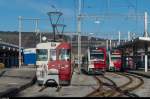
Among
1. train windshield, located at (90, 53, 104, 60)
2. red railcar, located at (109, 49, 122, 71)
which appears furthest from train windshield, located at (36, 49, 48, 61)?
red railcar, located at (109, 49, 122, 71)

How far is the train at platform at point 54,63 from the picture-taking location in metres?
→ 29.7

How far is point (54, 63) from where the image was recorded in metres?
29.7

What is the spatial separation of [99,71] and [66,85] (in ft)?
76.7

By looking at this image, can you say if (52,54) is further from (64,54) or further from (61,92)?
(61,92)

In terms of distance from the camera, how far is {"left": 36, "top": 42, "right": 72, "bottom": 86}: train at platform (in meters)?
29.7

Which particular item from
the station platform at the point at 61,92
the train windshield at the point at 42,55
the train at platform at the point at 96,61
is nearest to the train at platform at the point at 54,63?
the train windshield at the point at 42,55

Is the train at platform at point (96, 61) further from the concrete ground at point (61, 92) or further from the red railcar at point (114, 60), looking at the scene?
the concrete ground at point (61, 92)

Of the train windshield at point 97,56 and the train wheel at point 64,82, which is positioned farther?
the train windshield at point 97,56

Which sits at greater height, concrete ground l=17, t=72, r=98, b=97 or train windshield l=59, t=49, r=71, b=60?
train windshield l=59, t=49, r=71, b=60

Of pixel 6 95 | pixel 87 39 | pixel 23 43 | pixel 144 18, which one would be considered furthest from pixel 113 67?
pixel 23 43

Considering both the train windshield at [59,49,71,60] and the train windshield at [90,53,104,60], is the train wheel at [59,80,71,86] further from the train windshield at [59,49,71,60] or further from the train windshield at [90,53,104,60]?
the train windshield at [90,53,104,60]

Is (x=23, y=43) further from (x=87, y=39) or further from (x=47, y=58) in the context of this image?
(x=47, y=58)

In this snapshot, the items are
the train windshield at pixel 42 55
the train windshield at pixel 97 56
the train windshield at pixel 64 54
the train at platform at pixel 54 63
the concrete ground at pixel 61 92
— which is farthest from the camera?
the train windshield at pixel 97 56

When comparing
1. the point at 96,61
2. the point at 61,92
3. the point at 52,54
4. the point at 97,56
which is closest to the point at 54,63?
the point at 52,54
